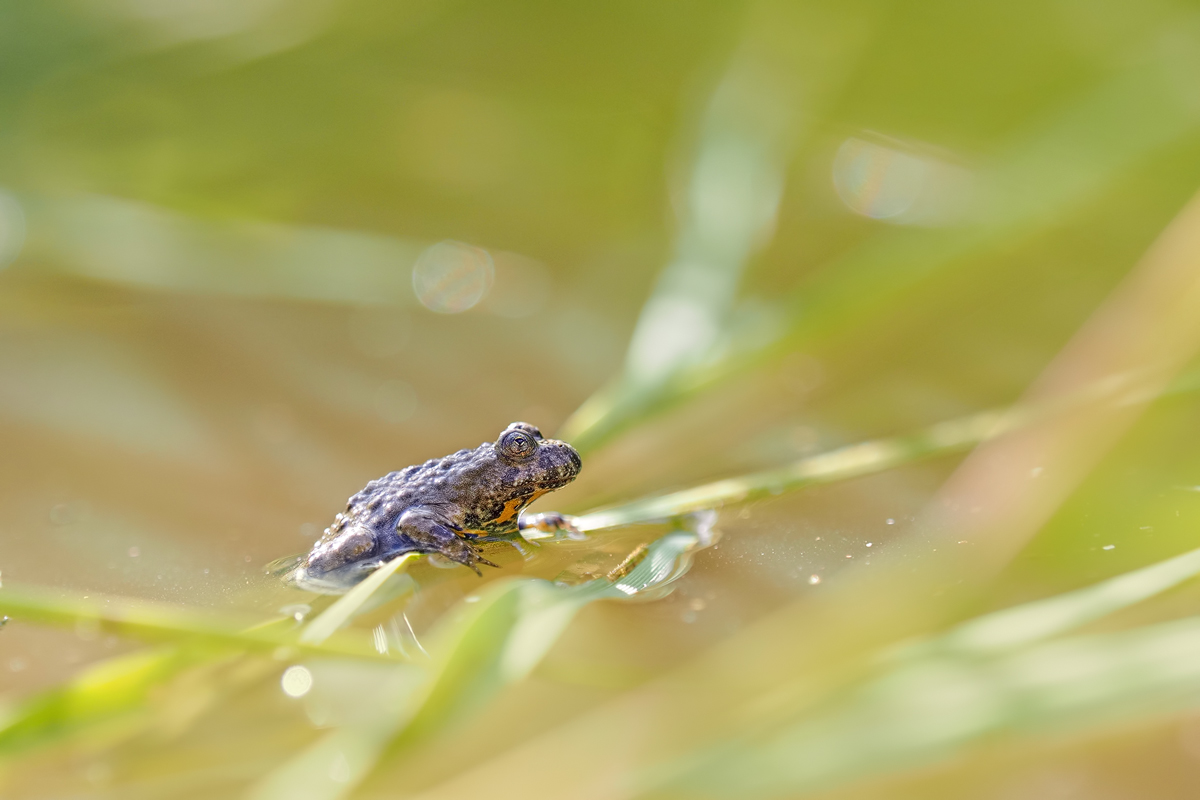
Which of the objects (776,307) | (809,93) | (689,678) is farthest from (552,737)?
(809,93)

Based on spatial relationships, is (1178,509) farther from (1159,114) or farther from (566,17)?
(566,17)

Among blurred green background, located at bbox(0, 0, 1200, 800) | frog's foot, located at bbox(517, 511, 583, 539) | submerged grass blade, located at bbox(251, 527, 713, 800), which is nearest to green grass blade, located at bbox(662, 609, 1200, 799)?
blurred green background, located at bbox(0, 0, 1200, 800)

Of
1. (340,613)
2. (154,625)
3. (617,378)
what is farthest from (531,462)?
(154,625)

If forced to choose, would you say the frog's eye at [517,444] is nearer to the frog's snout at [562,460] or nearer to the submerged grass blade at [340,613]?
the frog's snout at [562,460]

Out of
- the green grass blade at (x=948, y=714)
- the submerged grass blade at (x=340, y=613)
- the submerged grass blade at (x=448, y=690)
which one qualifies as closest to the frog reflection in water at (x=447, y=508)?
the submerged grass blade at (x=340, y=613)

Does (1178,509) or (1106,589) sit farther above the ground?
(1178,509)

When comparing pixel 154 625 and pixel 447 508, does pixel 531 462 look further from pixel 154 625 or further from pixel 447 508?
pixel 154 625

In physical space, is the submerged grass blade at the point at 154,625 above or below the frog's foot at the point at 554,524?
below
